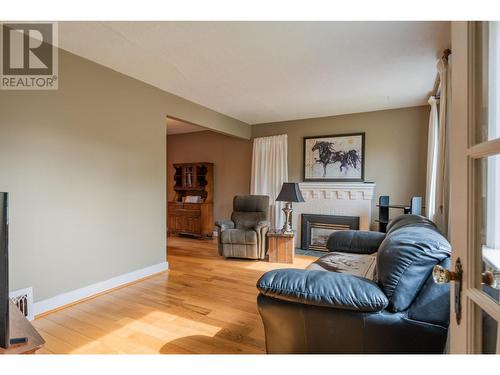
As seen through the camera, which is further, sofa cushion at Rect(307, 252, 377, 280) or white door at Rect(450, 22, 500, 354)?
sofa cushion at Rect(307, 252, 377, 280)

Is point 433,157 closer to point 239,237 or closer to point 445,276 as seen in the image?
point 239,237

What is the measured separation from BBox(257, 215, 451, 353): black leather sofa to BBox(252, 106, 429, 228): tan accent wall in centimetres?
325

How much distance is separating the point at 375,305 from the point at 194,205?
15.7 feet

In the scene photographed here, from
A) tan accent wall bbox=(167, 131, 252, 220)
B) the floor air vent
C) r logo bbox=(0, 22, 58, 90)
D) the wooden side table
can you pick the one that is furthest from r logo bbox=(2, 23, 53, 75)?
tan accent wall bbox=(167, 131, 252, 220)

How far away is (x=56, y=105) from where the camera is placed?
2398 millimetres

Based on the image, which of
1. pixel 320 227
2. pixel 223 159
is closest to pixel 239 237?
pixel 320 227

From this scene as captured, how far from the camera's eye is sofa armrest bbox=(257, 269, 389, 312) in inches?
49.7

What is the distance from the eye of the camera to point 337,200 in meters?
4.64

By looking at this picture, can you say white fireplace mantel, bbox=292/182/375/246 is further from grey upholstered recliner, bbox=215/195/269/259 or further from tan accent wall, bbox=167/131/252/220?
tan accent wall, bbox=167/131/252/220

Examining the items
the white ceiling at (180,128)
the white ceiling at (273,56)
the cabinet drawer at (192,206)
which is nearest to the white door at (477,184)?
the white ceiling at (273,56)

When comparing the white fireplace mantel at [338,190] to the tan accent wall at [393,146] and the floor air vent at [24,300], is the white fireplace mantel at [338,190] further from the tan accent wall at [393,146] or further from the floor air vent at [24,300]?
the floor air vent at [24,300]

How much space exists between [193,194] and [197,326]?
4.29 meters

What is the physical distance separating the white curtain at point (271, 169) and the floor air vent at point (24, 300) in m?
3.75
